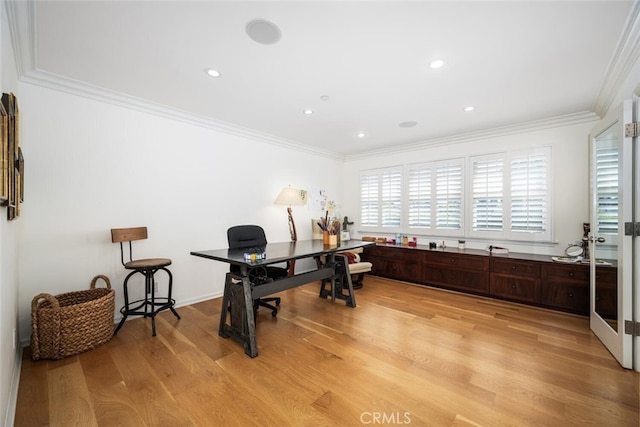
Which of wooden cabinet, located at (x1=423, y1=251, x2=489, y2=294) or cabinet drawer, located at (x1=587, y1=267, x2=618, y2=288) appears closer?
cabinet drawer, located at (x1=587, y1=267, x2=618, y2=288)

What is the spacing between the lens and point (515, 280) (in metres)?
3.51

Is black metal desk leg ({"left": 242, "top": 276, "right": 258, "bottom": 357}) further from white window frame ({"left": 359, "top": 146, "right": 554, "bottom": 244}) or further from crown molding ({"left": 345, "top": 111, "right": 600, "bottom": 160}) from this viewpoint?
crown molding ({"left": 345, "top": 111, "right": 600, "bottom": 160})

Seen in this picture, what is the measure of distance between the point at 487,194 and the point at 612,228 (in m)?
1.84

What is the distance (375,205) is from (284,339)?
3.54 meters

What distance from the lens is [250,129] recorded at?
13.4 ft

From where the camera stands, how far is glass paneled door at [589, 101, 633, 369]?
2.05 metres

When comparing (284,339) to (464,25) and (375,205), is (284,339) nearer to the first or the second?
(464,25)

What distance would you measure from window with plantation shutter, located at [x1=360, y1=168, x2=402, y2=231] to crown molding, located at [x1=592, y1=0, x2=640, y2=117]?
2.79 meters

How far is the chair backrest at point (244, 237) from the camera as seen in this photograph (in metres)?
3.07

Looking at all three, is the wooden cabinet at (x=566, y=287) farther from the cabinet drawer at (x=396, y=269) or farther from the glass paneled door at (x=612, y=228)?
the cabinet drawer at (x=396, y=269)

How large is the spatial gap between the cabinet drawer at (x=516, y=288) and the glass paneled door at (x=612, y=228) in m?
0.62

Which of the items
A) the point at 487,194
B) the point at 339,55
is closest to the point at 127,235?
the point at 339,55

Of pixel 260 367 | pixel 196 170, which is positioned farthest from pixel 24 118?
pixel 260 367

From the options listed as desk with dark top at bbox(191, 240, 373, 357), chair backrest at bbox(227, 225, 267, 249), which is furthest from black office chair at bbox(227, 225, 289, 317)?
desk with dark top at bbox(191, 240, 373, 357)
